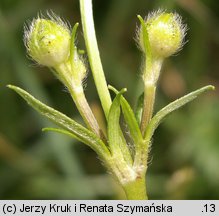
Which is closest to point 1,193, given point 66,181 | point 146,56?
point 66,181

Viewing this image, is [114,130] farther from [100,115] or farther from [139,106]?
[100,115]

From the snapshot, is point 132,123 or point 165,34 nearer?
point 132,123

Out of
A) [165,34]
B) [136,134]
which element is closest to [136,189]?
[136,134]

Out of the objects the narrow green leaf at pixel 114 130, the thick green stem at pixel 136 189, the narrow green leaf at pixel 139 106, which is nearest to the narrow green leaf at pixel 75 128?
the narrow green leaf at pixel 114 130

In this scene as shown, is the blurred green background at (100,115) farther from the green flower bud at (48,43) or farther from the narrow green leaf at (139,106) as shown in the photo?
the green flower bud at (48,43)

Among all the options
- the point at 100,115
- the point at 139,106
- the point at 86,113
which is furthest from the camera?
the point at 100,115

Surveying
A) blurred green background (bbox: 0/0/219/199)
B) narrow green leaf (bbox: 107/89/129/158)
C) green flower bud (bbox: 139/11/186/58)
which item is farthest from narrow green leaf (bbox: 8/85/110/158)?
blurred green background (bbox: 0/0/219/199)
